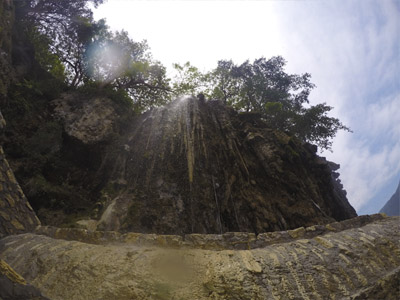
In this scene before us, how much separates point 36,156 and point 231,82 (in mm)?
18733

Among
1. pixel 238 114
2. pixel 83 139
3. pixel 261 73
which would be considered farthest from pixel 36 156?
pixel 261 73

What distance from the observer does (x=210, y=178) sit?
11000 mm

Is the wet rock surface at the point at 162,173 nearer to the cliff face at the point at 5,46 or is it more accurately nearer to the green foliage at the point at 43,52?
the cliff face at the point at 5,46

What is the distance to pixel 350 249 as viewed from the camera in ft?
10.2

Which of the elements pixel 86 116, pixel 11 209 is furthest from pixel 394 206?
pixel 11 209

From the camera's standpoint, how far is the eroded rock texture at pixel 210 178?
891cm

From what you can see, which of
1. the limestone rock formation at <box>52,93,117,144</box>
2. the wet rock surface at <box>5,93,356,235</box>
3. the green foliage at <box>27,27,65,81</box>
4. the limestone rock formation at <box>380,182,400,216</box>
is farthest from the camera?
the limestone rock formation at <box>380,182,400,216</box>

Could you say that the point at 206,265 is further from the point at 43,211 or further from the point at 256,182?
the point at 256,182

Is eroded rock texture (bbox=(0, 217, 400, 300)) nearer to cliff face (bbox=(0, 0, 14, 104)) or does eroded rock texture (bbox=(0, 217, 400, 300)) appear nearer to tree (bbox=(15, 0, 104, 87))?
cliff face (bbox=(0, 0, 14, 104))

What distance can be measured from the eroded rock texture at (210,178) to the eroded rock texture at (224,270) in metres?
4.81

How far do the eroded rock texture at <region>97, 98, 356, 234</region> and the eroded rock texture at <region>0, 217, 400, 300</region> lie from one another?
4.81 m

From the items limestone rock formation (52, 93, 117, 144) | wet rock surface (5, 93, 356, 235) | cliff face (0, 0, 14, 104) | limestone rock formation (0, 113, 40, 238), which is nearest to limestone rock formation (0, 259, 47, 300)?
limestone rock formation (0, 113, 40, 238)

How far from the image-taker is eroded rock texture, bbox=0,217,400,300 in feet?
8.46

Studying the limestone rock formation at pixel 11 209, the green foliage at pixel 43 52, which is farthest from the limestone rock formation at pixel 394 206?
the limestone rock formation at pixel 11 209
